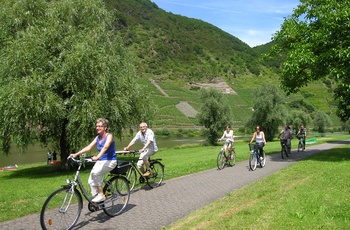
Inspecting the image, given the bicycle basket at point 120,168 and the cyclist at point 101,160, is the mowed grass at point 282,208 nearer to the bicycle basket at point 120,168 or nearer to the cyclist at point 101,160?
the cyclist at point 101,160

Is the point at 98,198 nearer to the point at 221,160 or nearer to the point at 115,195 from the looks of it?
the point at 115,195

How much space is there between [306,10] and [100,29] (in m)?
13.3

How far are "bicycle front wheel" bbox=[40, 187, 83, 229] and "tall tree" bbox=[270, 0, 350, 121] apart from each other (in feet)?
46.0

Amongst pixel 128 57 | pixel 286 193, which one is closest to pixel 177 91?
pixel 128 57

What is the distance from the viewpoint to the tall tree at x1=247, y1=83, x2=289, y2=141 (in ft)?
200

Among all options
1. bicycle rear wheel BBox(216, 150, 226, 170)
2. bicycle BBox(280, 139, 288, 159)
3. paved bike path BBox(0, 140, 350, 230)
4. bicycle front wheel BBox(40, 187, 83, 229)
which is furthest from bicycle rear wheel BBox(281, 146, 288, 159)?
bicycle front wheel BBox(40, 187, 83, 229)

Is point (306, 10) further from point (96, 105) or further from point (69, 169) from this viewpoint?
point (69, 169)

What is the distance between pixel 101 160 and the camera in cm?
733

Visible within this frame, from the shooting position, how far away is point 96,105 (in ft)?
63.6

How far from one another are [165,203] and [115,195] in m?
1.45

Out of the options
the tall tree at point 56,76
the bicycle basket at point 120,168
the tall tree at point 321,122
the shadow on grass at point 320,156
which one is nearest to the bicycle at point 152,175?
the bicycle basket at point 120,168

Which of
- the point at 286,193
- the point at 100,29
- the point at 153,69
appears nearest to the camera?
the point at 286,193

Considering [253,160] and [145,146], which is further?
[253,160]

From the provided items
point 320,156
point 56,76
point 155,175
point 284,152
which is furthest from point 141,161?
point 284,152
